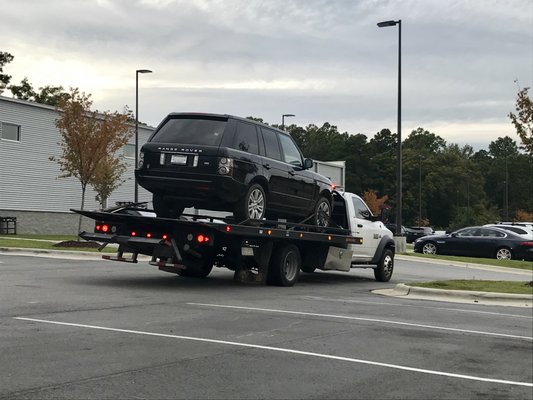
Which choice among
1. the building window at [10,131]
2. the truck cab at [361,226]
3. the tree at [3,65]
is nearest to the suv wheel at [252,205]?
the truck cab at [361,226]

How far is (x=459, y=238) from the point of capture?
1166 inches

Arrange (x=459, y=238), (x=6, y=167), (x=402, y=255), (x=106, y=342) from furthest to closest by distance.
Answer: (x=6, y=167) < (x=459, y=238) < (x=402, y=255) < (x=106, y=342)

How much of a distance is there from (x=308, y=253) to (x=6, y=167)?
2519 centimetres

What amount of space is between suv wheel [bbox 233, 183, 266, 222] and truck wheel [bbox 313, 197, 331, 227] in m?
2.14

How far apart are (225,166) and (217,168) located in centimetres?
14

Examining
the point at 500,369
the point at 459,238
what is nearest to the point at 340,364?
the point at 500,369

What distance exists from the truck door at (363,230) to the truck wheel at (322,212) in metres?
0.95

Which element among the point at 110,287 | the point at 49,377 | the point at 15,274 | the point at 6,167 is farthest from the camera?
the point at 6,167

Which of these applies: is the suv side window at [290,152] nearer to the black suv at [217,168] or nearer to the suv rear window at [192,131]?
the black suv at [217,168]

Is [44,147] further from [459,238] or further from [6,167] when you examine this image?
[459,238]

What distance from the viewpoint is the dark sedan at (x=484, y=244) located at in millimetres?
28188

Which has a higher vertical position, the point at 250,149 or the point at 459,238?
the point at 250,149

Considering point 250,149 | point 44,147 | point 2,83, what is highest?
point 2,83

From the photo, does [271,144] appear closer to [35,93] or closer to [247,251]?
[247,251]
